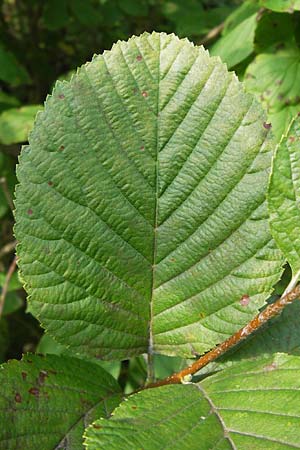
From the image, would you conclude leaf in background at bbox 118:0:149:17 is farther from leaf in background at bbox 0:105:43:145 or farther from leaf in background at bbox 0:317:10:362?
leaf in background at bbox 0:317:10:362

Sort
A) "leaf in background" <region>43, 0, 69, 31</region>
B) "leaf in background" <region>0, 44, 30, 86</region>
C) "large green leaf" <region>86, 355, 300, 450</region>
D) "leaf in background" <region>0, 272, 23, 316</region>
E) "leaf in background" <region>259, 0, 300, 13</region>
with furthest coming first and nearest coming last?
1. "leaf in background" <region>43, 0, 69, 31</region>
2. "leaf in background" <region>0, 44, 30, 86</region>
3. "leaf in background" <region>0, 272, 23, 316</region>
4. "leaf in background" <region>259, 0, 300, 13</region>
5. "large green leaf" <region>86, 355, 300, 450</region>

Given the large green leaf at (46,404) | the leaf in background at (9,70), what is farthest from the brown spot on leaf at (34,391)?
the leaf in background at (9,70)

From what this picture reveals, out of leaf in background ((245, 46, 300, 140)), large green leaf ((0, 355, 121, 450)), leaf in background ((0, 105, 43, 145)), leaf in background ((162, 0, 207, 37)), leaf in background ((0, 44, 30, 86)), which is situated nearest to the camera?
large green leaf ((0, 355, 121, 450))

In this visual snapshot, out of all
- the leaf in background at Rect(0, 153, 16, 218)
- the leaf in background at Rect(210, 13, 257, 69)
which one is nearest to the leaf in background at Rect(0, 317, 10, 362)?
the leaf in background at Rect(0, 153, 16, 218)

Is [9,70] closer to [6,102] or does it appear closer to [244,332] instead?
[6,102]

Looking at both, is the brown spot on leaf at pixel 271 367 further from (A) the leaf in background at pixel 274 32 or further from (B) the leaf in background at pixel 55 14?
(B) the leaf in background at pixel 55 14

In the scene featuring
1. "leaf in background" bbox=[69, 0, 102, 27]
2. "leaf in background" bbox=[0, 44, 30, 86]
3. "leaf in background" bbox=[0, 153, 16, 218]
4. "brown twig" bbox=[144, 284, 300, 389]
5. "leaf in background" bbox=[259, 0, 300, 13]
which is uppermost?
"leaf in background" bbox=[69, 0, 102, 27]

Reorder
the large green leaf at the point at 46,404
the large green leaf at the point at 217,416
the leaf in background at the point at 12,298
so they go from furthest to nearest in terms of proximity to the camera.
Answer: the leaf in background at the point at 12,298
the large green leaf at the point at 46,404
the large green leaf at the point at 217,416
